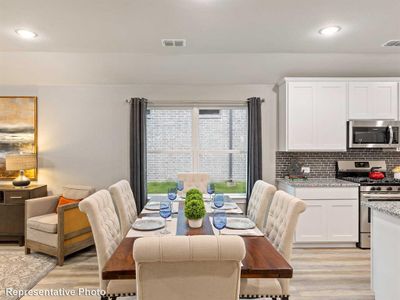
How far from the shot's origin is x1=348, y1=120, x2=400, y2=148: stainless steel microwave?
434 cm

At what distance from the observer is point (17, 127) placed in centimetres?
460

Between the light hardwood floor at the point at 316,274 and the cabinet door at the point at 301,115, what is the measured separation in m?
1.52

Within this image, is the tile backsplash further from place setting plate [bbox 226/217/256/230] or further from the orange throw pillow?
the orange throw pillow

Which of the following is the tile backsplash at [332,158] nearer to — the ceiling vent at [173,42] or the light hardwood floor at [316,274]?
the light hardwood floor at [316,274]

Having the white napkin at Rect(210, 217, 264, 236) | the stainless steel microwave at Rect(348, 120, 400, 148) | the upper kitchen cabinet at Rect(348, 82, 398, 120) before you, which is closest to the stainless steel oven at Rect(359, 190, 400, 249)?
the stainless steel microwave at Rect(348, 120, 400, 148)

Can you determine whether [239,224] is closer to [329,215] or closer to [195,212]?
[195,212]

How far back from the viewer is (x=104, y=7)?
2.79 meters

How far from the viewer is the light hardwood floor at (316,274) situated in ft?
9.36

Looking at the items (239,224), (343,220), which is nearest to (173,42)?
(239,224)

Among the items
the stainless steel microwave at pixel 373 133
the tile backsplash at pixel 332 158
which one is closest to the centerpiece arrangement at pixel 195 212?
the tile backsplash at pixel 332 158

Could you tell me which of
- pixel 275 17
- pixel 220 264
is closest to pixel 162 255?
pixel 220 264

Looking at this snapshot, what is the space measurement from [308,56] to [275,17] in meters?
1.39

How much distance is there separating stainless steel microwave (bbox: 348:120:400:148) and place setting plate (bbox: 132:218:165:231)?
3.27 meters

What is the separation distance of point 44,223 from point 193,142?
2.40 m
